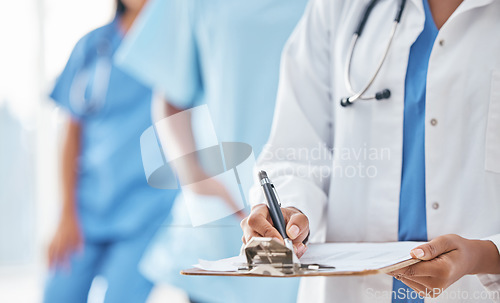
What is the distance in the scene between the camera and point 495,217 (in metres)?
0.62

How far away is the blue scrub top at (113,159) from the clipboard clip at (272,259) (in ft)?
2.88

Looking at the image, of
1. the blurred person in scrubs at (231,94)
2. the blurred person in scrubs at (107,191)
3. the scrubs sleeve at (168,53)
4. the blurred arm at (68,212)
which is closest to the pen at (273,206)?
the blurred person in scrubs at (231,94)

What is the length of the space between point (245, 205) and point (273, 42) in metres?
0.47

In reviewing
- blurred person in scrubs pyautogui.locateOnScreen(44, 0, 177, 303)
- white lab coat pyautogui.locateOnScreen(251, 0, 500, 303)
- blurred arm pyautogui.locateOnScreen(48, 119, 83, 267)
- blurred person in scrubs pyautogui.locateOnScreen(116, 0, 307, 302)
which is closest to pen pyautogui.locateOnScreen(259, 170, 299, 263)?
white lab coat pyautogui.locateOnScreen(251, 0, 500, 303)

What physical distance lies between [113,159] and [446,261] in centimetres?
106

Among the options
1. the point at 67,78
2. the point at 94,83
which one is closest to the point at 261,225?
the point at 94,83

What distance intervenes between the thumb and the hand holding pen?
115mm

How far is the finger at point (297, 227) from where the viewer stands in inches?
21.3

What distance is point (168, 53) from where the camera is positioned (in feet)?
3.88

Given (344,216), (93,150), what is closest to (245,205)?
(344,216)

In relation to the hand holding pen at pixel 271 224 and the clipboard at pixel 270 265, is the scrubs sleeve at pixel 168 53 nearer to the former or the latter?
the hand holding pen at pixel 271 224

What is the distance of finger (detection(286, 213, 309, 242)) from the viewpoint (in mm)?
540

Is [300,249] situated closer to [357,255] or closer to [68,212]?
[357,255]

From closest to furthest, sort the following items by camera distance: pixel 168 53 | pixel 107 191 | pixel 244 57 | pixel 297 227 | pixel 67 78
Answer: pixel 297 227 → pixel 244 57 → pixel 168 53 → pixel 107 191 → pixel 67 78
